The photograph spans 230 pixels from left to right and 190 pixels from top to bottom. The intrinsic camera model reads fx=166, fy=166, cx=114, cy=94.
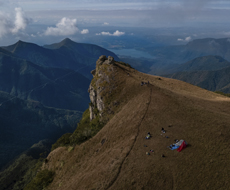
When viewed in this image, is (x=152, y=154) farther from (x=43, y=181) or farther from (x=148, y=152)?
(x=43, y=181)

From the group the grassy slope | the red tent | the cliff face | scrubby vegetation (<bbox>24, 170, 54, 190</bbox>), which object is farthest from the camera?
the cliff face

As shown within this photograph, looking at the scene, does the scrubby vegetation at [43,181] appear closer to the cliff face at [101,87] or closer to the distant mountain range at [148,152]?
the distant mountain range at [148,152]

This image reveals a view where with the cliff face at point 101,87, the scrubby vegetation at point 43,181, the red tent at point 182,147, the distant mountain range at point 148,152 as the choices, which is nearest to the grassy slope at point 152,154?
the distant mountain range at point 148,152

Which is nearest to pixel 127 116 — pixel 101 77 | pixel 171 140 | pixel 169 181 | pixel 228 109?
pixel 171 140

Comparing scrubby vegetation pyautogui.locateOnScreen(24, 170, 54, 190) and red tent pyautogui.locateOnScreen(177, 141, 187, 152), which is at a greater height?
red tent pyautogui.locateOnScreen(177, 141, 187, 152)

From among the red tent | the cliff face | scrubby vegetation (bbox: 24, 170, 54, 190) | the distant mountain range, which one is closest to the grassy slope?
the distant mountain range

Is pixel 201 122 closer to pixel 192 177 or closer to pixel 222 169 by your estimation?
pixel 222 169

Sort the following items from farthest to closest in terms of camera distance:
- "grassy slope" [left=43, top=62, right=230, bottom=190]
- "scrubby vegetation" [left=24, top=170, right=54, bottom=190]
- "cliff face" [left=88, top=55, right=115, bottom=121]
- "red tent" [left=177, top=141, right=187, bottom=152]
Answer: "cliff face" [left=88, top=55, right=115, bottom=121], "scrubby vegetation" [left=24, top=170, right=54, bottom=190], "red tent" [left=177, top=141, right=187, bottom=152], "grassy slope" [left=43, top=62, right=230, bottom=190]

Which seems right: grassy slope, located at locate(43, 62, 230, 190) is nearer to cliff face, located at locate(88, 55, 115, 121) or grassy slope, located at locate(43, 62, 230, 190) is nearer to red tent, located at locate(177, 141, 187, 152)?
red tent, located at locate(177, 141, 187, 152)
